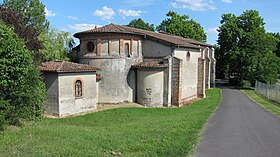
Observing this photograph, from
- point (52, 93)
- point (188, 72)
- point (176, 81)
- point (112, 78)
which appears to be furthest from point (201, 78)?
point (52, 93)

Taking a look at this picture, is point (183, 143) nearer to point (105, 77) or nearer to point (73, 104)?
point (73, 104)

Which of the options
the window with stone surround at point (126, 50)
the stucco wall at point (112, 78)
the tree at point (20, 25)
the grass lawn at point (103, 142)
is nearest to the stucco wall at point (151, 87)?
the stucco wall at point (112, 78)

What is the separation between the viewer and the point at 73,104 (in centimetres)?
2058

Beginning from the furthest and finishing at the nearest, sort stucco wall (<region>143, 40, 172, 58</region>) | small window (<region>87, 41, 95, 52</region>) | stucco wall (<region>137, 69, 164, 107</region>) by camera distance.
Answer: stucco wall (<region>143, 40, 172, 58</region>), stucco wall (<region>137, 69, 164, 107</region>), small window (<region>87, 41, 95, 52</region>)

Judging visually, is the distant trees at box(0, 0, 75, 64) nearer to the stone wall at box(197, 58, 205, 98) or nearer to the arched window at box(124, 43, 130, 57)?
the arched window at box(124, 43, 130, 57)

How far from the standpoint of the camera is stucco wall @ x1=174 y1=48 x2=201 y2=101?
27.4 meters

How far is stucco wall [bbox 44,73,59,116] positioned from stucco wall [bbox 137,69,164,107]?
879cm

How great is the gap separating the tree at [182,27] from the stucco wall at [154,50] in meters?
33.4

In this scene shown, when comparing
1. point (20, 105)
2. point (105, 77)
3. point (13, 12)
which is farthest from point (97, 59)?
point (20, 105)

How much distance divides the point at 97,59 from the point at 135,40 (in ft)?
14.2

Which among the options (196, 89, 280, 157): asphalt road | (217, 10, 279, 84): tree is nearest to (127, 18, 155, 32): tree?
(217, 10, 279, 84): tree

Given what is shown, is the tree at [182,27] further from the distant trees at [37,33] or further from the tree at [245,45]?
the distant trees at [37,33]

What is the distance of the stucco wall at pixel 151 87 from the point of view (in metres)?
24.8

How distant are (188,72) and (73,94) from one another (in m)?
14.3
